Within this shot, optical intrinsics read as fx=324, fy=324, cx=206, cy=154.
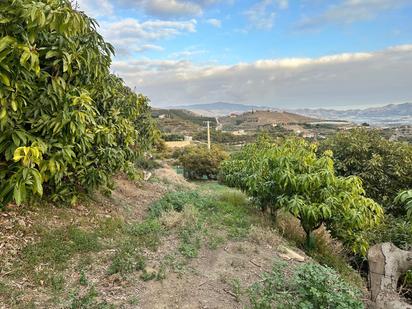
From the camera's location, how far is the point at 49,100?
3455mm

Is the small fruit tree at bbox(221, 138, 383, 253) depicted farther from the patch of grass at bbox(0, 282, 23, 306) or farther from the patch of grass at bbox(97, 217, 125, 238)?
the patch of grass at bbox(0, 282, 23, 306)

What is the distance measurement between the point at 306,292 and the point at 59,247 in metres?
2.68

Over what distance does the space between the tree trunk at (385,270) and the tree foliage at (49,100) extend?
350 centimetres

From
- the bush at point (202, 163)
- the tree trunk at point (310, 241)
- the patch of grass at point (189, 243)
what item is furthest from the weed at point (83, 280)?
the bush at point (202, 163)

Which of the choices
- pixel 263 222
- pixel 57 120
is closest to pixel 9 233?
pixel 57 120

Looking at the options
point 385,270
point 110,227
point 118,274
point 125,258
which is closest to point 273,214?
point 385,270

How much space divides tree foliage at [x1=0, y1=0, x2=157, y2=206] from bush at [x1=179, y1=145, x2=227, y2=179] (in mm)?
15566

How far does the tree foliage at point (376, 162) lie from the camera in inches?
363

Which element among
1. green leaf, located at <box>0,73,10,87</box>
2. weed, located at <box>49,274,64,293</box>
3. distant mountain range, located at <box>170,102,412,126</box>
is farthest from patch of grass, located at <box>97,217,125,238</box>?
distant mountain range, located at <box>170,102,412,126</box>

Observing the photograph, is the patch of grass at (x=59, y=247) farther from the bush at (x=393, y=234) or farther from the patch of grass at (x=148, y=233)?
the bush at (x=393, y=234)

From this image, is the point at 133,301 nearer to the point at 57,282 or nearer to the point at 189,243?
the point at 57,282

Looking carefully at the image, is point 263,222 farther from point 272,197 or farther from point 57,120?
point 57,120

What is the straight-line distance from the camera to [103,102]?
5.28 m

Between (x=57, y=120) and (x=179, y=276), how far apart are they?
6.85 feet
